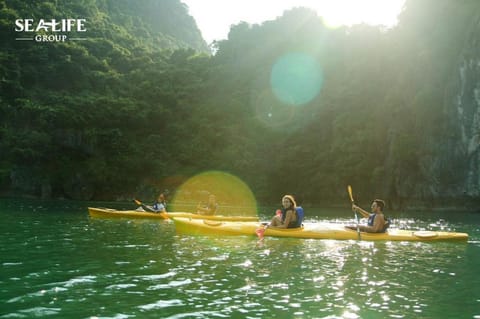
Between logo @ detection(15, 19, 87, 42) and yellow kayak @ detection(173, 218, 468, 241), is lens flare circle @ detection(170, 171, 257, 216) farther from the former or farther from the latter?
logo @ detection(15, 19, 87, 42)

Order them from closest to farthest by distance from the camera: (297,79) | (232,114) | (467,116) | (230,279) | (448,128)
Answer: (230,279) → (467,116) → (448,128) → (232,114) → (297,79)

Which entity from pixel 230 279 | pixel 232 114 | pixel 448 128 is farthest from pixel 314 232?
pixel 232 114

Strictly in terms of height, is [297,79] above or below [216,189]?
above

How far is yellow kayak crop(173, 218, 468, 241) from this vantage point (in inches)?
497

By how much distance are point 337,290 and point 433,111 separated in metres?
30.9

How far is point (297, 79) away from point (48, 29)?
1349 inches

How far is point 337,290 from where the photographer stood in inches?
254

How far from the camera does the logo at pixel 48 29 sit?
54500 mm

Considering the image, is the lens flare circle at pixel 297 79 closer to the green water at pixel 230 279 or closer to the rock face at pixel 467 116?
the rock face at pixel 467 116

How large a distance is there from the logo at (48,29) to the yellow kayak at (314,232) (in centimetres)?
4766

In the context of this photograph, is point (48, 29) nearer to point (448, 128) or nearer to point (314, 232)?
point (448, 128)

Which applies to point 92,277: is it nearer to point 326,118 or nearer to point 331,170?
point 331,170

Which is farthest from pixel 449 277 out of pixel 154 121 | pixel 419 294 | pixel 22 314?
pixel 154 121

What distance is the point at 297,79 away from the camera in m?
52.1
